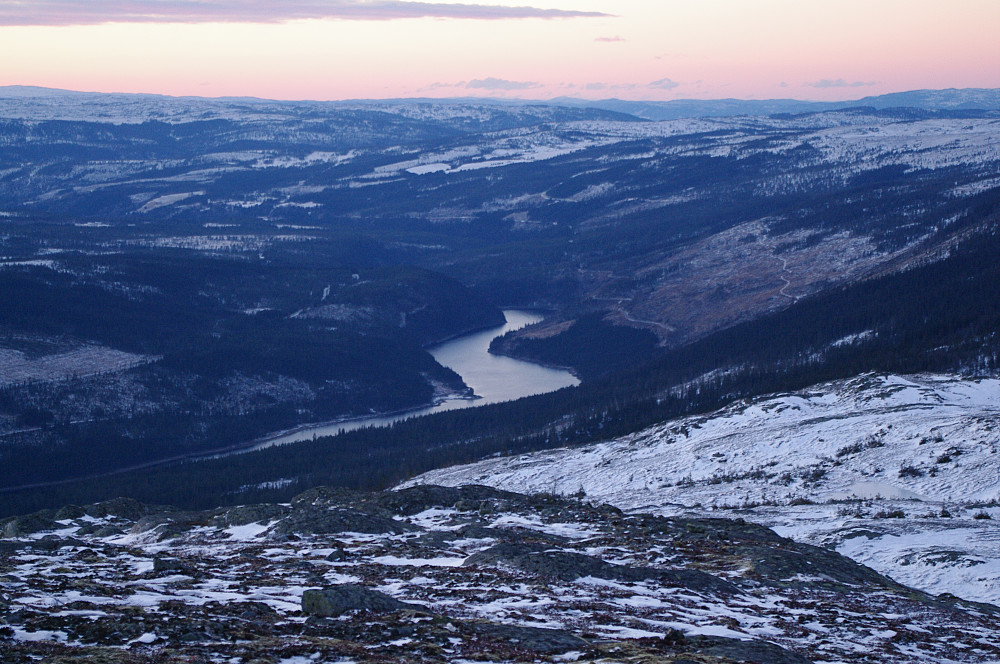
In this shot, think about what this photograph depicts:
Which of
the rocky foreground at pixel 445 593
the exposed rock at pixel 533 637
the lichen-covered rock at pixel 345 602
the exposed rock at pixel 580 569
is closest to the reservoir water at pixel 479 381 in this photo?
the rocky foreground at pixel 445 593

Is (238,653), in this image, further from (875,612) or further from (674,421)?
(674,421)

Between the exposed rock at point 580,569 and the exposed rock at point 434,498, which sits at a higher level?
the exposed rock at point 580,569

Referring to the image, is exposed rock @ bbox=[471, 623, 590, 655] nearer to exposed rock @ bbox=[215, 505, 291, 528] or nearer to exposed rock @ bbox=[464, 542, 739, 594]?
exposed rock @ bbox=[464, 542, 739, 594]

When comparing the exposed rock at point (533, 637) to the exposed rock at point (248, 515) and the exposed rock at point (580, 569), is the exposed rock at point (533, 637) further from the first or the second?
the exposed rock at point (248, 515)

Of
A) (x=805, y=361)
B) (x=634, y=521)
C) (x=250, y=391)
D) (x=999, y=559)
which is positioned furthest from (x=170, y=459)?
(x=999, y=559)

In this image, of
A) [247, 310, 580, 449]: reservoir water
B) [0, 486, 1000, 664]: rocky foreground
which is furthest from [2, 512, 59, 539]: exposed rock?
[247, 310, 580, 449]: reservoir water

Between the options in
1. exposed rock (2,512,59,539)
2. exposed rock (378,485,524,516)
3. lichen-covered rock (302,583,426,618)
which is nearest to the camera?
lichen-covered rock (302,583,426,618)
